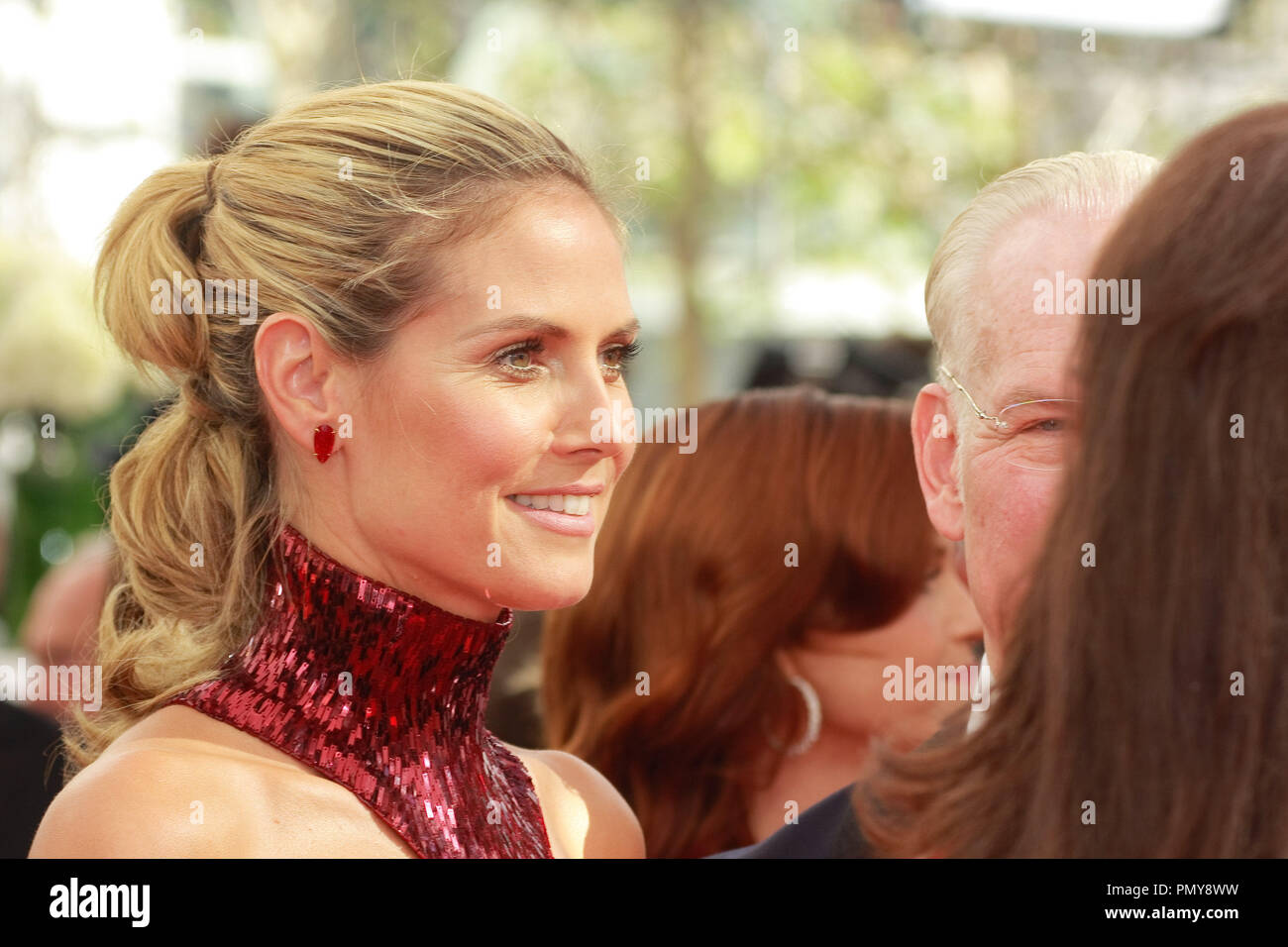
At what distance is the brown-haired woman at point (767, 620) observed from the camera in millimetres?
2141

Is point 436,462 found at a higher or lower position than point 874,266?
lower

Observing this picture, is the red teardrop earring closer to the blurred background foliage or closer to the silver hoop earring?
the silver hoop earring

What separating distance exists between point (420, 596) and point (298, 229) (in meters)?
0.39

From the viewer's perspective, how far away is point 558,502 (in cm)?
140

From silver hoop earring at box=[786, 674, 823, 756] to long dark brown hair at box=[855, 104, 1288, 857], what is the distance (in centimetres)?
120

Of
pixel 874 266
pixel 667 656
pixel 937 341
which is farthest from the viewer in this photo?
pixel 874 266

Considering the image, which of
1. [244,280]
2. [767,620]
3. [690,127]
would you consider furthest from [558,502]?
[690,127]

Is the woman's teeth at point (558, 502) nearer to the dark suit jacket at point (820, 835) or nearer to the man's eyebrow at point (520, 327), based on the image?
the man's eyebrow at point (520, 327)

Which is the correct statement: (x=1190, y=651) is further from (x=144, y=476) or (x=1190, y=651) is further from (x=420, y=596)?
(x=144, y=476)

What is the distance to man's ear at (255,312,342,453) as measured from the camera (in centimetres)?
139

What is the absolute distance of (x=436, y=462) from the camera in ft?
4.48

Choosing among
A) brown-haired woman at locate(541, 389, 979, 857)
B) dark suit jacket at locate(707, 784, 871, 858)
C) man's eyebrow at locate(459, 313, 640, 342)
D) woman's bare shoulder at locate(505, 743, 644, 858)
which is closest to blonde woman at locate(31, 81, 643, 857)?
man's eyebrow at locate(459, 313, 640, 342)

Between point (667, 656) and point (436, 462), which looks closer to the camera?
point (436, 462)
